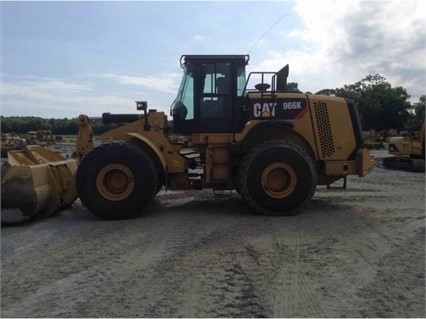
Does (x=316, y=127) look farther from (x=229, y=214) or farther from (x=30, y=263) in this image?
(x=30, y=263)

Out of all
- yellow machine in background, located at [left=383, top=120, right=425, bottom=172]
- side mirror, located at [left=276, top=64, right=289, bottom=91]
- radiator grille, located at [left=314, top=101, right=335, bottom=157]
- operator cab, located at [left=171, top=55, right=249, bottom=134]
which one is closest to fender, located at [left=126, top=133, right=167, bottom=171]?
operator cab, located at [left=171, top=55, right=249, bottom=134]

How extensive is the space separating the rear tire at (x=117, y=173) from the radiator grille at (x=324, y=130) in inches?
129

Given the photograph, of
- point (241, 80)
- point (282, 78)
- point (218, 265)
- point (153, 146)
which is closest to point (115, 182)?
point (153, 146)

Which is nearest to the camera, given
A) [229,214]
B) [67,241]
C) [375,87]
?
[67,241]

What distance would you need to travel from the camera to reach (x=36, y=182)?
7859 mm

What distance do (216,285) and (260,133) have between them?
4723 mm

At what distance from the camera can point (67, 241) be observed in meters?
6.55

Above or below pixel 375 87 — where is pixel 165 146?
below

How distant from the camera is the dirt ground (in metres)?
4.25

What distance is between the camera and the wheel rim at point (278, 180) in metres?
8.45

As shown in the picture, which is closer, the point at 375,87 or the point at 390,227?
the point at 390,227

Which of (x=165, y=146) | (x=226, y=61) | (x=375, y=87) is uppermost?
(x=375, y=87)

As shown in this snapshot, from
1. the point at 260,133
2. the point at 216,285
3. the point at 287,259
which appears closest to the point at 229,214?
the point at 260,133

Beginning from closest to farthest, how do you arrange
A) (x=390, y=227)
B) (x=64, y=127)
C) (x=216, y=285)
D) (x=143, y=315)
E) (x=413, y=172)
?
1. (x=143, y=315)
2. (x=216, y=285)
3. (x=390, y=227)
4. (x=413, y=172)
5. (x=64, y=127)
